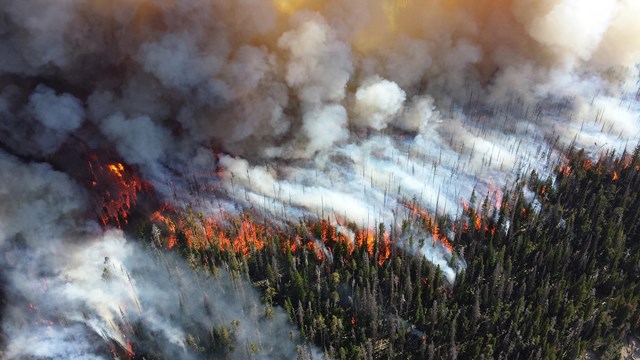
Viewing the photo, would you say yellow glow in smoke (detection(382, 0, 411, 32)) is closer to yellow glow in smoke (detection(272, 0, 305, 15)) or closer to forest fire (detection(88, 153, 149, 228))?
yellow glow in smoke (detection(272, 0, 305, 15))

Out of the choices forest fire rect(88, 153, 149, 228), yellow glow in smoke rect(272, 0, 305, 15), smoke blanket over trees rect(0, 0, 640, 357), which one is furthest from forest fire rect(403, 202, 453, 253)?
forest fire rect(88, 153, 149, 228)

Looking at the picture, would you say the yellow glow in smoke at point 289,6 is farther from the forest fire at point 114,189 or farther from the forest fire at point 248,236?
the forest fire at point 114,189

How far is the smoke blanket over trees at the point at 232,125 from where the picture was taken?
217 ft

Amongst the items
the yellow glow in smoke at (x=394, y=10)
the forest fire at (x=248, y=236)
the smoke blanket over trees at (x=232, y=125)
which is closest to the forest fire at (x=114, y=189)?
the smoke blanket over trees at (x=232, y=125)

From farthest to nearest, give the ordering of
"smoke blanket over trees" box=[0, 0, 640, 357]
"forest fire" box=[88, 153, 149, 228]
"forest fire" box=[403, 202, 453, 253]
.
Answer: "forest fire" box=[403, 202, 453, 253]
"forest fire" box=[88, 153, 149, 228]
"smoke blanket over trees" box=[0, 0, 640, 357]

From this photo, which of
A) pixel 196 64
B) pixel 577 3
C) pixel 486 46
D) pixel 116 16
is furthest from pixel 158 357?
pixel 577 3

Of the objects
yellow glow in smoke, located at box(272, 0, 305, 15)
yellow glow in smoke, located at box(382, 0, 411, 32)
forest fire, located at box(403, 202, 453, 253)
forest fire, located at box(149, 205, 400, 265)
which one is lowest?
forest fire, located at box(149, 205, 400, 265)

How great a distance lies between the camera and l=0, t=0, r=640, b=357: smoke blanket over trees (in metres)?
66.2

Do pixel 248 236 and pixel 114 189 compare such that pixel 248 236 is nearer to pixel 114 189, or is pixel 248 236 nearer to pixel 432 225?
pixel 114 189

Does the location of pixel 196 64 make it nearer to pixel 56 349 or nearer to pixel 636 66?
pixel 56 349

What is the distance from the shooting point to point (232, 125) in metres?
78.4

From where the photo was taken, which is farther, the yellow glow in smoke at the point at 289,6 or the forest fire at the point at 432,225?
the yellow glow in smoke at the point at 289,6

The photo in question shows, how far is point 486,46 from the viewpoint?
4112 inches

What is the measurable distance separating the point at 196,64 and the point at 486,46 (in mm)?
59419
